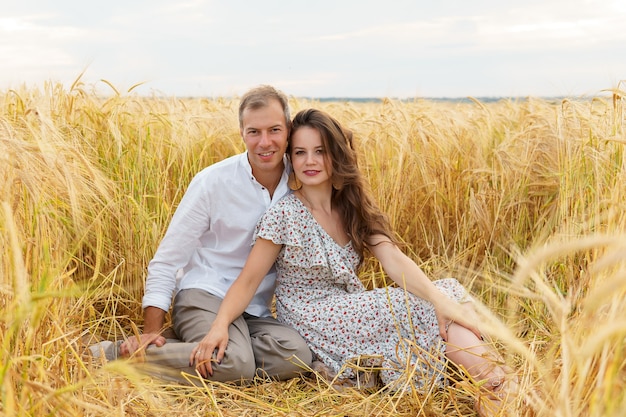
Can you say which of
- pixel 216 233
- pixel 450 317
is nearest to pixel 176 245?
pixel 216 233

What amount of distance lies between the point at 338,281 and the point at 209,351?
21.3 inches

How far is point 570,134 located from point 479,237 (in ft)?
2.13

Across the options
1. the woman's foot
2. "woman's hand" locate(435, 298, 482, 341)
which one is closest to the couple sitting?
"woman's hand" locate(435, 298, 482, 341)

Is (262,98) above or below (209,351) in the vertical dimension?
above

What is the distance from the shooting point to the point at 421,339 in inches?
90.1

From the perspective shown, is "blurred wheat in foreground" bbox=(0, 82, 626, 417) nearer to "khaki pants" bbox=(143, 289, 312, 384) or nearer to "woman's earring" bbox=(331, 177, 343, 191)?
"khaki pants" bbox=(143, 289, 312, 384)

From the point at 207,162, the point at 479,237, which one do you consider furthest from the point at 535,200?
the point at 207,162

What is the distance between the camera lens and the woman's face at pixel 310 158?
7.95 feet

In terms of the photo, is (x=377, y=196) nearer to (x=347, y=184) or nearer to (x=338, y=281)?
(x=347, y=184)

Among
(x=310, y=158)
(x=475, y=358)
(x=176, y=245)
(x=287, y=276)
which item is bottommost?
(x=475, y=358)

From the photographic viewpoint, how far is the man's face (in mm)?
2422

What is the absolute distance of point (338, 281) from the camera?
2502mm

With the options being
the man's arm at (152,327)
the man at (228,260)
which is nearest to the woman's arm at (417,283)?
the man at (228,260)

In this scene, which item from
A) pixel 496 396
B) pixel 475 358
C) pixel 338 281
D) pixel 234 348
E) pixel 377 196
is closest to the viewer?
pixel 496 396
